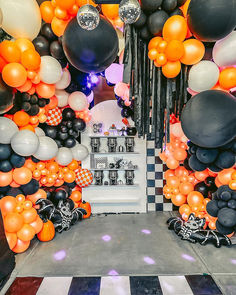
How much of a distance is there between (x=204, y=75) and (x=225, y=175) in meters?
1.14

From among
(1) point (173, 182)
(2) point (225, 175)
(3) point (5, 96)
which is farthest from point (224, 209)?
(3) point (5, 96)

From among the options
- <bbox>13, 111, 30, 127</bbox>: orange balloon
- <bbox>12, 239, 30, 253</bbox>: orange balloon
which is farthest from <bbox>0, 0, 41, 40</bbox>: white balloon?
<bbox>12, 239, 30, 253</bbox>: orange balloon

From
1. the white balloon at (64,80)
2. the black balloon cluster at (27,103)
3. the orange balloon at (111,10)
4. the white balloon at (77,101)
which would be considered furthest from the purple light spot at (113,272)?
the orange balloon at (111,10)

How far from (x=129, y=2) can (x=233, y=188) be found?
198cm

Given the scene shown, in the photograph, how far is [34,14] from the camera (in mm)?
2002

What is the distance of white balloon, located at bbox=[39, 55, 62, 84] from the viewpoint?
2.26 m

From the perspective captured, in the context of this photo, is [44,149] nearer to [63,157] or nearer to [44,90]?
[63,157]

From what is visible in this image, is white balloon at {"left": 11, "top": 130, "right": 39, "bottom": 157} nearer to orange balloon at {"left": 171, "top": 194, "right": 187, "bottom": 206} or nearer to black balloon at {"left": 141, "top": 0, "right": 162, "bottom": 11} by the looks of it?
black balloon at {"left": 141, "top": 0, "right": 162, "bottom": 11}

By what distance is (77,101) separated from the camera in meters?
Result: 3.05

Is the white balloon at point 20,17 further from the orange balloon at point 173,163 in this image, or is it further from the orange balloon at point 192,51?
the orange balloon at point 173,163

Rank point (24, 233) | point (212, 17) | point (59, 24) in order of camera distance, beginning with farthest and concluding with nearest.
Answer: point (24, 233), point (59, 24), point (212, 17)

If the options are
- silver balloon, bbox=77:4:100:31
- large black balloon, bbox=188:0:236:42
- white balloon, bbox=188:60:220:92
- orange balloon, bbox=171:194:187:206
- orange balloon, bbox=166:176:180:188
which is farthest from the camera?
orange balloon, bbox=166:176:180:188

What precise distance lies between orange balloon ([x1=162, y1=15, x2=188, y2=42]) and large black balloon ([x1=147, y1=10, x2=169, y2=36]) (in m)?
0.06

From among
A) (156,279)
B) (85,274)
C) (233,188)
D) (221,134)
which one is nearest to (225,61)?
(221,134)
